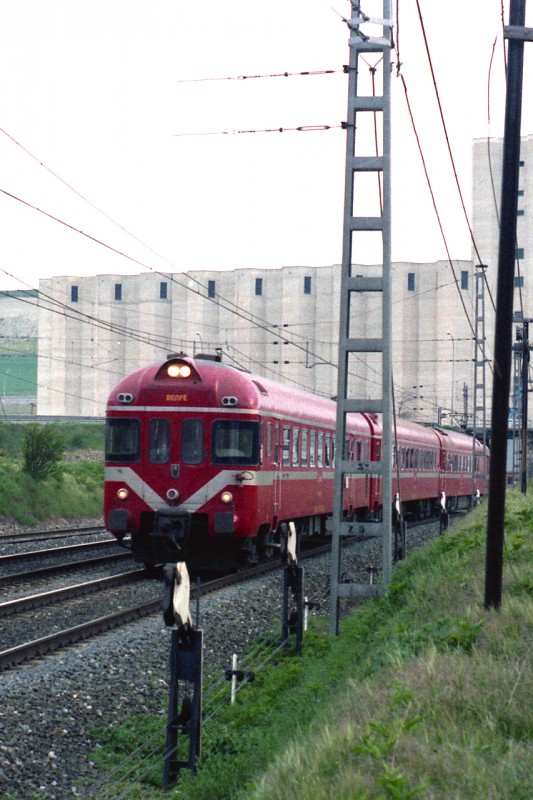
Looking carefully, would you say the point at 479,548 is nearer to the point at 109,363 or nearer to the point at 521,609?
the point at 521,609

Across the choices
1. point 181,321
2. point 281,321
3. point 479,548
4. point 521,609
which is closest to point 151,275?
point 181,321

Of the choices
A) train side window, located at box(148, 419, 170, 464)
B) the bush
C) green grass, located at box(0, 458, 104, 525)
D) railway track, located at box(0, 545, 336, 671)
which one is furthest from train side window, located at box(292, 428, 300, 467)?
the bush

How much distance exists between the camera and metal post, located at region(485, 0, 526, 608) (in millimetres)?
10320

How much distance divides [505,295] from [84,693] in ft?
16.6

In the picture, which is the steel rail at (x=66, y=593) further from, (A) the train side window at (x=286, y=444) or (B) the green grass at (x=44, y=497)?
(B) the green grass at (x=44, y=497)

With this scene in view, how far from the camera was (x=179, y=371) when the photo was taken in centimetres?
1919

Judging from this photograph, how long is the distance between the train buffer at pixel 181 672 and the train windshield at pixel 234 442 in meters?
10.4

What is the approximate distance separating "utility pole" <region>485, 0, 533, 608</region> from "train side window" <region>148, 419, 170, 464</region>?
29.4 ft

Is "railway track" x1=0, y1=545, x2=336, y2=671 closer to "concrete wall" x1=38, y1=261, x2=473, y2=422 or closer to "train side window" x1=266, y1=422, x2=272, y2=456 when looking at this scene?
"train side window" x1=266, y1=422, x2=272, y2=456

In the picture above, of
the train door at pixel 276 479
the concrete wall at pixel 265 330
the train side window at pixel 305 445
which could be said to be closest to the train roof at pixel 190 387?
the train door at pixel 276 479

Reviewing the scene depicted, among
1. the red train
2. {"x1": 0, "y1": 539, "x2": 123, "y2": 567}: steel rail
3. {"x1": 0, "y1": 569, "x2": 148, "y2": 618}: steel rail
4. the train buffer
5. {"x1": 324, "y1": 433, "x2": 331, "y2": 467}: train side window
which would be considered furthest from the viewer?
{"x1": 324, "y1": 433, "x2": 331, "y2": 467}: train side window

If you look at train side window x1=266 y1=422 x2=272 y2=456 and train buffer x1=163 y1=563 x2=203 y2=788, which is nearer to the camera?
train buffer x1=163 y1=563 x2=203 y2=788

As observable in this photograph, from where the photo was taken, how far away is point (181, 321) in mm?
98438

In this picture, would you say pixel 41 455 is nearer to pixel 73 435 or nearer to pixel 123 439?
pixel 123 439
